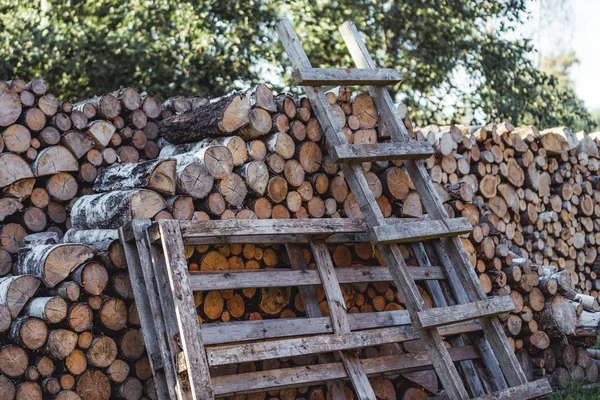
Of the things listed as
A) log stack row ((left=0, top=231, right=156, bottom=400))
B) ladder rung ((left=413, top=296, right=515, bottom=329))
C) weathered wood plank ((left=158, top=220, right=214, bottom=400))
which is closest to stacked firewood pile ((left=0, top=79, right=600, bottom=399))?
log stack row ((left=0, top=231, right=156, bottom=400))

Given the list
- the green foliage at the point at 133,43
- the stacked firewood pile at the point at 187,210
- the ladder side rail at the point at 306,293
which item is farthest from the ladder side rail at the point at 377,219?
the green foliage at the point at 133,43

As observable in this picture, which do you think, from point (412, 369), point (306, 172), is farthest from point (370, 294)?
point (306, 172)

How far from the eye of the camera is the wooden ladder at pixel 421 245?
14.0 ft

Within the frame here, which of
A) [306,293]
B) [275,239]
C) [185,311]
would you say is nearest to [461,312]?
[306,293]

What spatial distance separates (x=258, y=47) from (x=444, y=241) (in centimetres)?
588

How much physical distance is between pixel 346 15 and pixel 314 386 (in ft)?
24.2

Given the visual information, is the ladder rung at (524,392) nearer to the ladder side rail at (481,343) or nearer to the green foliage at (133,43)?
the ladder side rail at (481,343)

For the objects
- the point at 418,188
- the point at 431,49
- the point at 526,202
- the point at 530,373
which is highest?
the point at 431,49

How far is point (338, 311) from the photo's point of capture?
4387 mm

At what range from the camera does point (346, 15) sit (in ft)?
35.3

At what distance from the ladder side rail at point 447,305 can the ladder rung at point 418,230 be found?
0.35 meters

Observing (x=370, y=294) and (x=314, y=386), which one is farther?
(x=370, y=294)

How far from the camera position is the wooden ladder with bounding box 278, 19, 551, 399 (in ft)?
14.0

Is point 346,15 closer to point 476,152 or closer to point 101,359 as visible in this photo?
point 476,152
